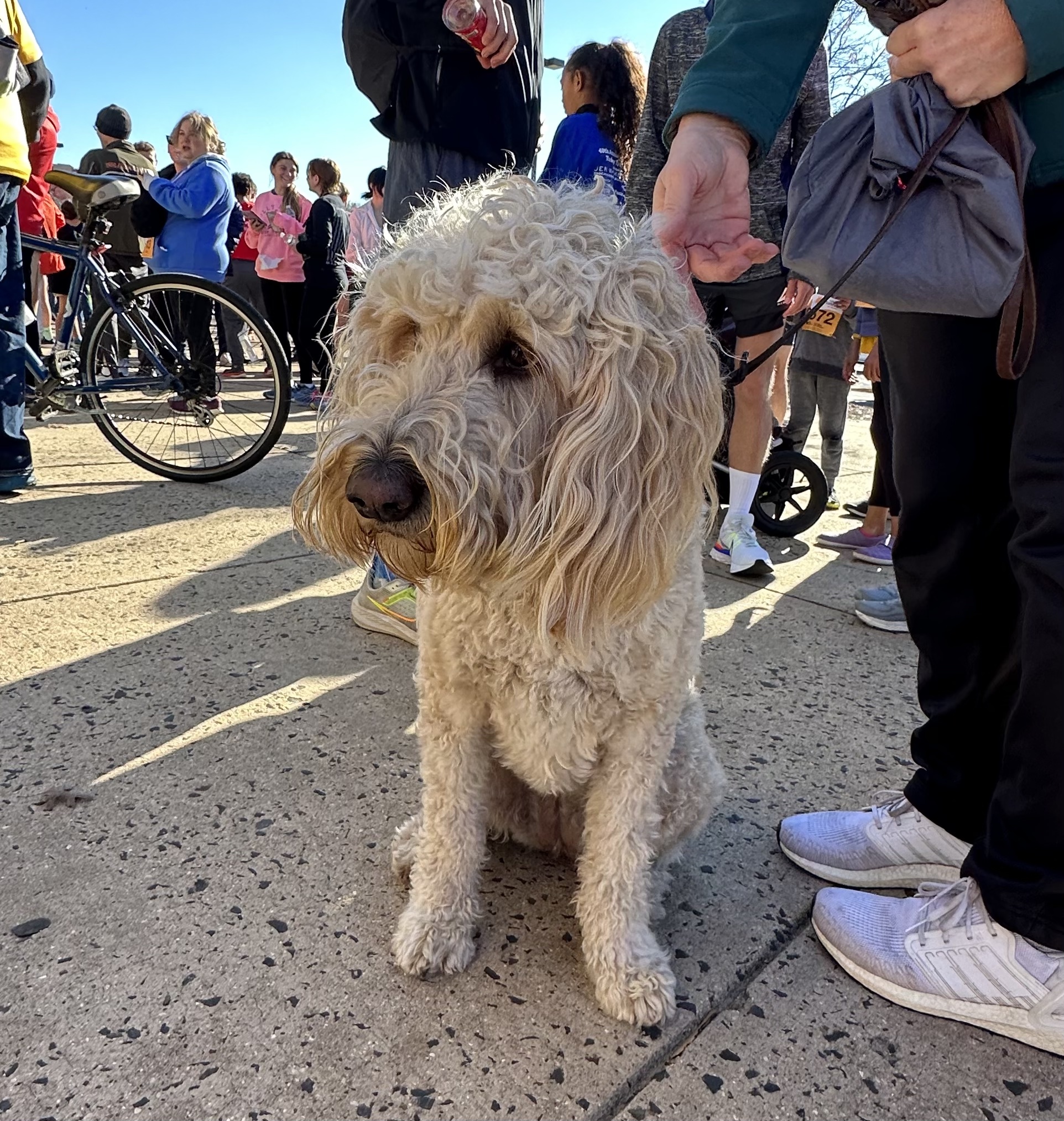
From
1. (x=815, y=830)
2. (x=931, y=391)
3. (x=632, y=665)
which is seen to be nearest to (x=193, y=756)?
(x=632, y=665)

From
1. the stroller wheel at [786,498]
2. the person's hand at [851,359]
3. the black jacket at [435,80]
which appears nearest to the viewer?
the black jacket at [435,80]

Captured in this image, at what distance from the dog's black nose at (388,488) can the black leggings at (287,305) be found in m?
8.98

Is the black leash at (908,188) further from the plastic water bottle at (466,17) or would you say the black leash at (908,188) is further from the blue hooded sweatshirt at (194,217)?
the blue hooded sweatshirt at (194,217)

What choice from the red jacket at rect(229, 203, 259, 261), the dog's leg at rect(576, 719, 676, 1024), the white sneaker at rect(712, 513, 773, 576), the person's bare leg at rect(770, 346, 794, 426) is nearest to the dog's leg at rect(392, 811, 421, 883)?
the dog's leg at rect(576, 719, 676, 1024)

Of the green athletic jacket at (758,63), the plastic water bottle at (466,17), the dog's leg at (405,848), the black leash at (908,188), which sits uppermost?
the plastic water bottle at (466,17)

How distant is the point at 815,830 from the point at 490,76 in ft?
9.19

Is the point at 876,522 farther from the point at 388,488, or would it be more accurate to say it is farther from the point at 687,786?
the point at 388,488

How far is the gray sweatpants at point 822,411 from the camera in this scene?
5766 mm

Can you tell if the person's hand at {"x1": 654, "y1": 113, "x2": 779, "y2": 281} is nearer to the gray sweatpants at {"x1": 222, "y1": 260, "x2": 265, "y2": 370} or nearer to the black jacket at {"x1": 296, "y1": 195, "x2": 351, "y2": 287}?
the black jacket at {"x1": 296, "y1": 195, "x2": 351, "y2": 287}

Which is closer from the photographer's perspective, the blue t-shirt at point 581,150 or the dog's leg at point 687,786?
the dog's leg at point 687,786

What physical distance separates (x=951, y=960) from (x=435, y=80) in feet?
10.2

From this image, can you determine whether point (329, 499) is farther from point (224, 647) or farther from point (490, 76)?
point (490, 76)

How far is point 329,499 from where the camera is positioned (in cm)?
141

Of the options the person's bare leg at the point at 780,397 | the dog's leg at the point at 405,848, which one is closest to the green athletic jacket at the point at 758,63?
the dog's leg at the point at 405,848
